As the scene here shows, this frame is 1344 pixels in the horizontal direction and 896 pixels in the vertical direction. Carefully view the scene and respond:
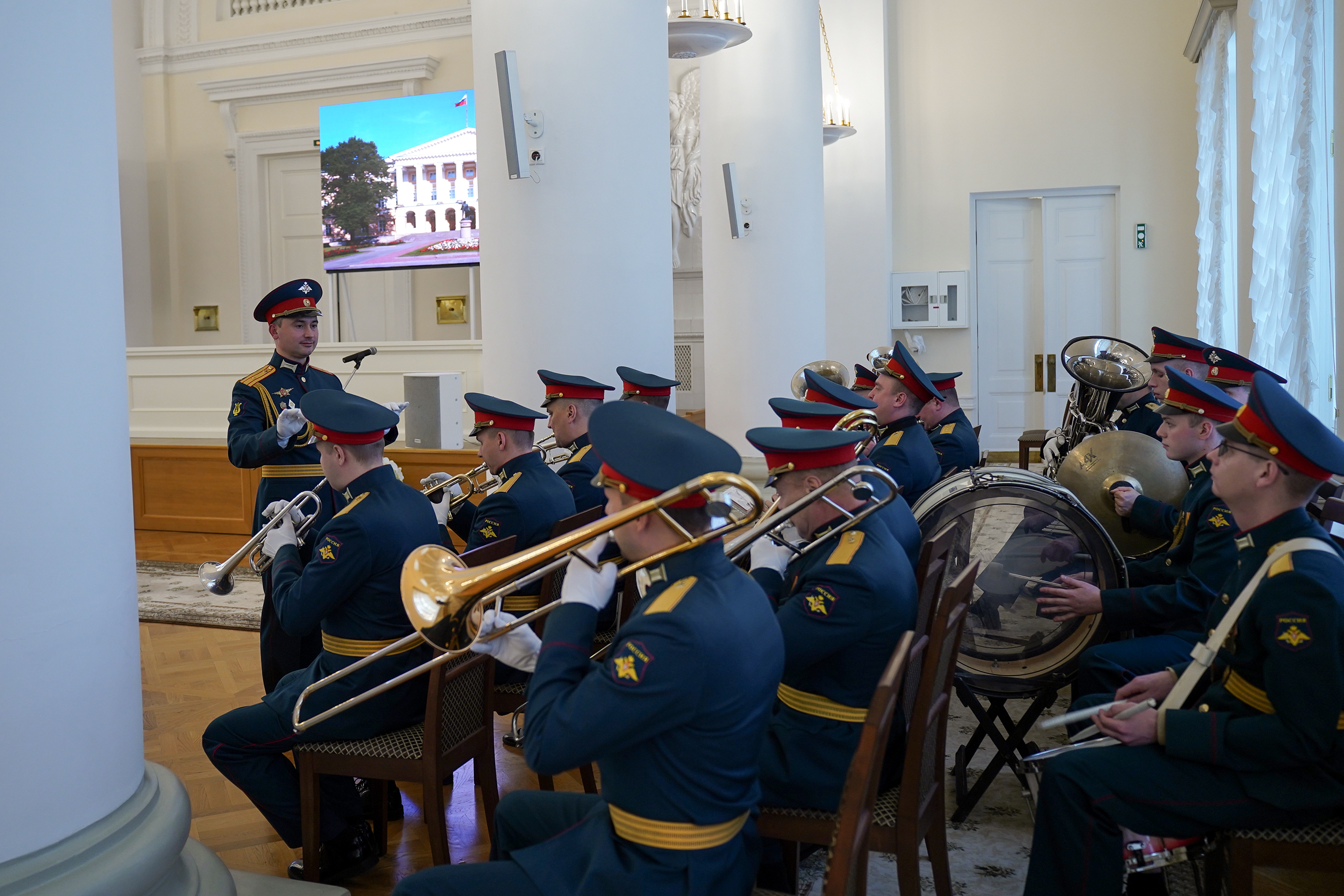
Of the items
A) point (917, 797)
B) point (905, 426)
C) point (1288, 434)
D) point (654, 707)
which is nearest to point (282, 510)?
point (654, 707)

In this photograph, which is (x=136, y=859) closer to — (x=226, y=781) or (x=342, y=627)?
(x=342, y=627)

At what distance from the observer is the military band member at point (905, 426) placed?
12.7 feet

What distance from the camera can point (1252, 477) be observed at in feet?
6.53

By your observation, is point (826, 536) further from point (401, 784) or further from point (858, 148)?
point (858, 148)

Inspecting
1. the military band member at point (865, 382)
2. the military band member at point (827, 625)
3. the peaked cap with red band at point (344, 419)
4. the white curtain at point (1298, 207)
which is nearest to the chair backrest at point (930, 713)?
the military band member at point (827, 625)

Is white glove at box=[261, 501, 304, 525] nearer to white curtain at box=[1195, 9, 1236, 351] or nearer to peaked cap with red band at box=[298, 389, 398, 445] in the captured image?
peaked cap with red band at box=[298, 389, 398, 445]

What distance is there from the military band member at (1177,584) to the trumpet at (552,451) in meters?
1.82

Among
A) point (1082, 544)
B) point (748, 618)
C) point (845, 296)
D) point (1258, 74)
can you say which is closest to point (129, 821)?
point (748, 618)

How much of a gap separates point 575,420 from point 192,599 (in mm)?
3415

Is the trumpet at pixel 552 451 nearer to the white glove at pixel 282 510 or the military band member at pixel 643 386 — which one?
the military band member at pixel 643 386

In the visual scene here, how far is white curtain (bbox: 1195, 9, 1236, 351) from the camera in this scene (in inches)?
275

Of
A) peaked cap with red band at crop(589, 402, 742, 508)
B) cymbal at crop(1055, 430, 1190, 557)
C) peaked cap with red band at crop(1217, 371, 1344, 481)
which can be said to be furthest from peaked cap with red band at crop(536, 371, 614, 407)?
peaked cap with red band at crop(1217, 371, 1344, 481)

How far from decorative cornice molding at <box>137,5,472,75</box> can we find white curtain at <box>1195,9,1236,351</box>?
6.13 metres

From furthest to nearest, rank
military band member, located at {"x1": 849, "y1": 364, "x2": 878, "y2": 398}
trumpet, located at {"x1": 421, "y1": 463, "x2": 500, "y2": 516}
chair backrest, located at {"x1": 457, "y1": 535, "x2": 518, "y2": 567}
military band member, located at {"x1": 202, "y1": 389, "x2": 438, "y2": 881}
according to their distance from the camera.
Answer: military band member, located at {"x1": 849, "y1": 364, "x2": 878, "y2": 398} < trumpet, located at {"x1": 421, "y1": 463, "x2": 500, "y2": 516} < military band member, located at {"x1": 202, "y1": 389, "x2": 438, "y2": 881} < chair backrest, located at {"x1": 457, "y1": 535, "x2": 518, "y2": 567}
